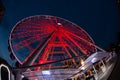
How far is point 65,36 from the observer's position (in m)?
19.5

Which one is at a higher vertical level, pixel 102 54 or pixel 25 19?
pixel 25 19

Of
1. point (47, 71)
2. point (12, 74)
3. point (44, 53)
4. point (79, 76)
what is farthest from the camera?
point (44, 53)

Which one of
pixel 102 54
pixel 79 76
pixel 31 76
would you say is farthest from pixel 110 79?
pixel 31 76

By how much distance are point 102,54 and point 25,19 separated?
276 inches

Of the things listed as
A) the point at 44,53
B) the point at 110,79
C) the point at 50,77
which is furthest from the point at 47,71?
the point at 110,79

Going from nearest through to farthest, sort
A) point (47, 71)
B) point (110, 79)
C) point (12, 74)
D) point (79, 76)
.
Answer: point (110, 79) < point (12, 74) < point (79, 76) < point (47, 71)

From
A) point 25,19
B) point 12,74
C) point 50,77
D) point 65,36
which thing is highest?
point 25,19

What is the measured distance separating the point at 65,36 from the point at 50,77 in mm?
3916

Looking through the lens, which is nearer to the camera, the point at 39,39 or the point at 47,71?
the point at 47,71

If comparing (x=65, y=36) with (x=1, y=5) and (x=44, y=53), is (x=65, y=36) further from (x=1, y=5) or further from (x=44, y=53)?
(x=1, y=5)

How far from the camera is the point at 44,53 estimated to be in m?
18.6

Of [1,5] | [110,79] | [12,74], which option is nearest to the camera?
[110,79]

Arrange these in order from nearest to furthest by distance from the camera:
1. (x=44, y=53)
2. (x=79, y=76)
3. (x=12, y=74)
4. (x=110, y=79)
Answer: (x=110, y=79) < (x=12, y=74) < (x=79, y=76) < (x=44, y=53)

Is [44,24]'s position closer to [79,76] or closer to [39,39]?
[39,39]
